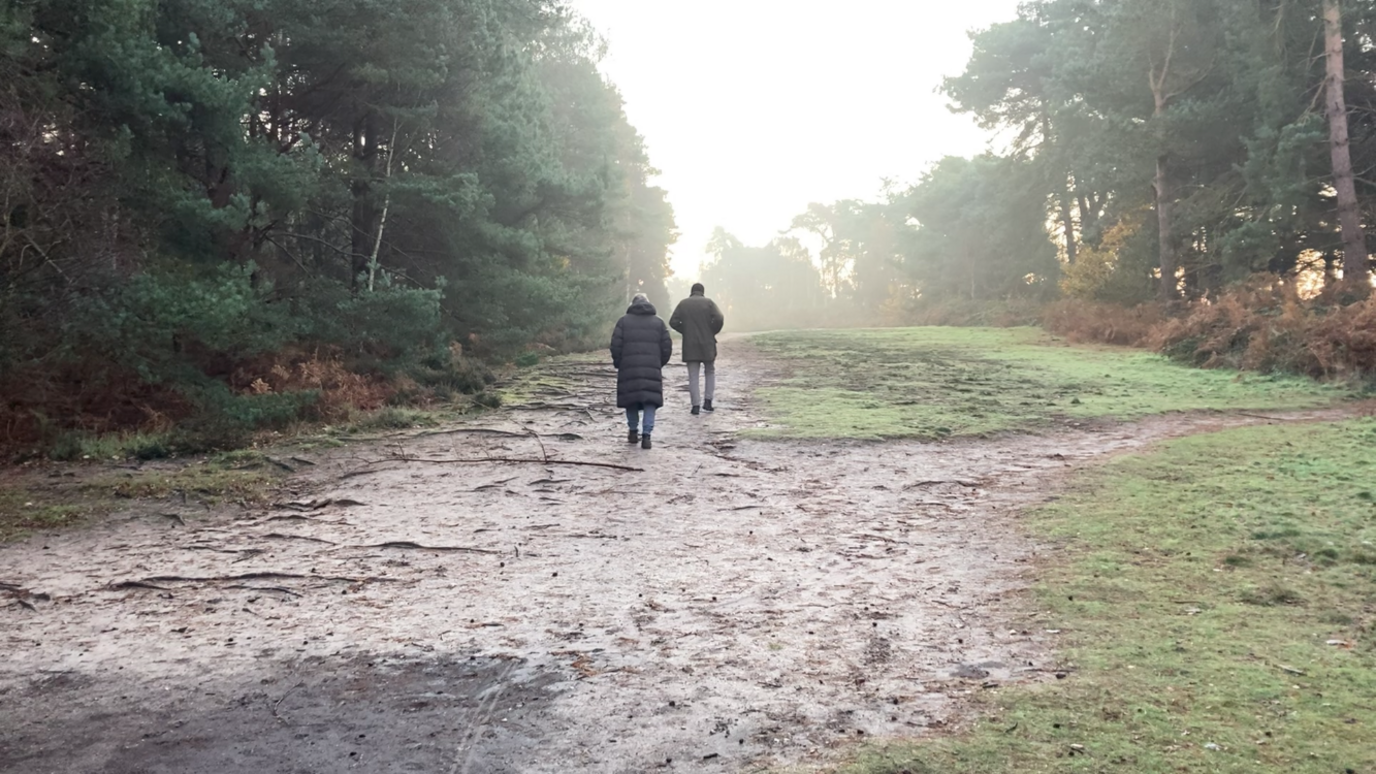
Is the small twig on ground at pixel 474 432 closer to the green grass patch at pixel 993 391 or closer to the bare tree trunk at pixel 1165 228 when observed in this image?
the green grass patch at pixel 993 391

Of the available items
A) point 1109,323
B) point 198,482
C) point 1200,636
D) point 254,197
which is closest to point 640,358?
point 198,482

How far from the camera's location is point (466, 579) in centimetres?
646

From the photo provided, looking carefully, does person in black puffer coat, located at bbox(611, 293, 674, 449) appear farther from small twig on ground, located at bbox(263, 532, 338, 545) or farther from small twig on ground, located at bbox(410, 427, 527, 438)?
small twig on ground, located at bbox(263, 532, 338, 545)

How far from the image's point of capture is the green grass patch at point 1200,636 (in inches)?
137

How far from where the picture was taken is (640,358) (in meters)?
11.6

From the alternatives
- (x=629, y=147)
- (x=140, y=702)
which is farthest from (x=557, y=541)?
(x=629, y=147)

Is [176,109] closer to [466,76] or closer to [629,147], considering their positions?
[466,76]

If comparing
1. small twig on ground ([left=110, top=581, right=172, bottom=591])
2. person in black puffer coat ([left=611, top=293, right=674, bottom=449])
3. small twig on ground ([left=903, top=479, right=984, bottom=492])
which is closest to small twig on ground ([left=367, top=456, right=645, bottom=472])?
person in black puffer coat ([left=611, top=293, right=674, bottom=449])

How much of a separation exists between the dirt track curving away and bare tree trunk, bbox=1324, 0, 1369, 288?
14.7 m

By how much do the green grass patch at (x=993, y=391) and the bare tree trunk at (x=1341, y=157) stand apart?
178 inches

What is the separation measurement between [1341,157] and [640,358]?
58.4ft

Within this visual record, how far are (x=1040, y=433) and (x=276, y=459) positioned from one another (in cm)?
Answer: 1007

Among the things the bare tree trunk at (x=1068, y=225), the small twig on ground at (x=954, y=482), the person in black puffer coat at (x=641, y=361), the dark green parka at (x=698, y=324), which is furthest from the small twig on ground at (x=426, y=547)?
the bare tree trunk at (x=1068, y=225)

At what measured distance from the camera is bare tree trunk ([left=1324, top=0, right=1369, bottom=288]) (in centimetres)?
1945
